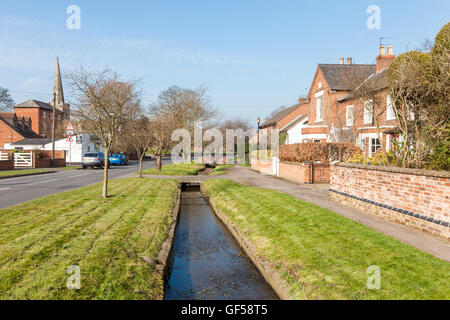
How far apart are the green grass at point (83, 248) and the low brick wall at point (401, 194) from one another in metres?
6.12

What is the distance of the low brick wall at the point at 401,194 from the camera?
7848 millimetres

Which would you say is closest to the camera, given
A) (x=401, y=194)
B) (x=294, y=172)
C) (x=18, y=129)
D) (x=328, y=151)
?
(x=401, y=194)

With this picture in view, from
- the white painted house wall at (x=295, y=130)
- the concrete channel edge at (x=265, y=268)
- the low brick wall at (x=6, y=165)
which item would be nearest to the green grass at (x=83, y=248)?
the concrete channel edge at (x=265, y=268)

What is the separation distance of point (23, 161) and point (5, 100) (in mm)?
53743

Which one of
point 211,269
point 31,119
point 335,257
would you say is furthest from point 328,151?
point 31,119

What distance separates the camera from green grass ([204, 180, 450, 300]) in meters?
5.00

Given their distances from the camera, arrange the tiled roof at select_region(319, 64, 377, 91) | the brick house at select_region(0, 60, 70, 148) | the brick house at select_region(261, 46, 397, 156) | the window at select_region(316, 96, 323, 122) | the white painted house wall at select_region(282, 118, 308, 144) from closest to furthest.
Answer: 1. the brick house at select_region(261, 46, 397, 156)
2. the tiled roof at select_region(319, 64, 377, 91)
3. the window at select_region(316, 96, 323, 122)
4. the white painted house wall at select_region(282, 118, 308, 144)
5. the brick house at select_region(0, 60, 70, 148)

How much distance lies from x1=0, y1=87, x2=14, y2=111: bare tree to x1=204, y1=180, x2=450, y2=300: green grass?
8714 centimetres

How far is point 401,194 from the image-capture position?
9297 millimetres

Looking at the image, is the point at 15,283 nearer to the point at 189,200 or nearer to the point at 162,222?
the point at 162,222

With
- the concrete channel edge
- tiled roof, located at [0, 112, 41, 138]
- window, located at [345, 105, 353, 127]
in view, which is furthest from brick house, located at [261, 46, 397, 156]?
tiled roof, located at [0, 112, 41, 138]

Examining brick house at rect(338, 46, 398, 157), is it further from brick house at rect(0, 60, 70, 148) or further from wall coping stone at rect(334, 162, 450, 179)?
brick house at rect(0, 60, 70, 148)

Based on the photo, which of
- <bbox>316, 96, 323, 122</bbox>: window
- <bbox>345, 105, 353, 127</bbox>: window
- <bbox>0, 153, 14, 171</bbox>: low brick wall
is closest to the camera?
<bbox>345, 105, 353, 127</bbox>: window

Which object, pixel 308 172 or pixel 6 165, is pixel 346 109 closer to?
pixel 308 172
